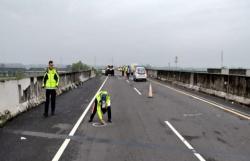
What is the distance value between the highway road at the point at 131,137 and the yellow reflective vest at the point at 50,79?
1.18 m

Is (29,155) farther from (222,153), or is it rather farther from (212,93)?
(212,93)

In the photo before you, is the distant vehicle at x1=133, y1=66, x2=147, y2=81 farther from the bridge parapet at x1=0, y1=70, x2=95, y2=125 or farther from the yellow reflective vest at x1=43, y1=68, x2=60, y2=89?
the yellow reflective vest at x1=43, y1=68, x2=60, y2=89

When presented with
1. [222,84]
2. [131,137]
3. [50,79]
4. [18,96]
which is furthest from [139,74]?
[131,137]

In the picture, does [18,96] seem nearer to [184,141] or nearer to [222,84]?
[184,141]

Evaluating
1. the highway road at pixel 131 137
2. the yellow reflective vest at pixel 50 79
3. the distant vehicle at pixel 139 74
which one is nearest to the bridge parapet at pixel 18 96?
the highway road at pixel 131 137

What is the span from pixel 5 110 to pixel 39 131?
235 cm

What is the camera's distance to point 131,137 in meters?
8.78

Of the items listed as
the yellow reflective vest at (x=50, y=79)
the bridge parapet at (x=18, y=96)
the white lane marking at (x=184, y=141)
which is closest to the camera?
the white lane marking at (x=184, y=141)

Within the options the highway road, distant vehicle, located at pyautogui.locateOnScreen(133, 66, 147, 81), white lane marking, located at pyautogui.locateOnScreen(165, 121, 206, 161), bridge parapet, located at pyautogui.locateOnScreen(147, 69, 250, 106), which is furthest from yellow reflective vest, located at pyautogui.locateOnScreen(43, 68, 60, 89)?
distant vehicle, located at pyautogui.locateOnScreen(133, 66, 147, 81)

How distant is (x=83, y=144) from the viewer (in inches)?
314

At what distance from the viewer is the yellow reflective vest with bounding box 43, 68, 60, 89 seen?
42.2ft

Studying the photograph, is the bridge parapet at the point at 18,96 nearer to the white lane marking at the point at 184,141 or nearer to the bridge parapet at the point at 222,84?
the white lane marking at the point at 184,141

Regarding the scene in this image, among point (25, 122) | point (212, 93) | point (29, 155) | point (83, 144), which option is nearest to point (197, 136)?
point (83, 144)

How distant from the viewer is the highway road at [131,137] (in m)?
6.99
